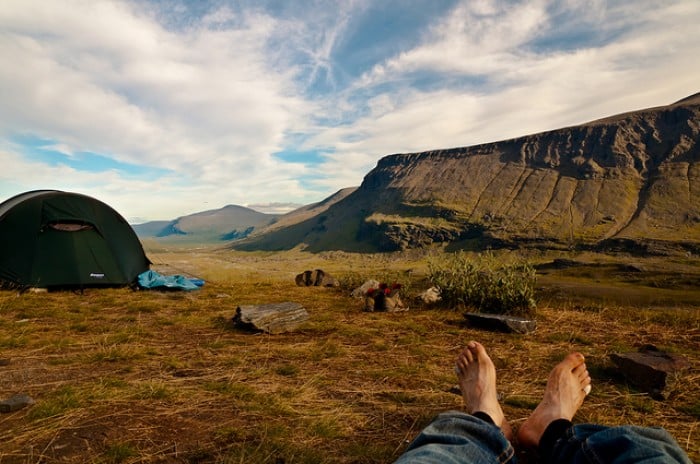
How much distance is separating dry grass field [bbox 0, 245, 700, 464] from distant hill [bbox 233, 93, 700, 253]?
113 meters

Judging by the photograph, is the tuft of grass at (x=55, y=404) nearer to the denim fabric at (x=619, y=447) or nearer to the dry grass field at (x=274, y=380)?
the dry grass field at (x=274, y=380)

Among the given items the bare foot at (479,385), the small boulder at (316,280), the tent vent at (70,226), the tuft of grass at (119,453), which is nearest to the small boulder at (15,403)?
the tuft of grass at (119,453)

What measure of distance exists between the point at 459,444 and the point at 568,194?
Result: 15323 cm

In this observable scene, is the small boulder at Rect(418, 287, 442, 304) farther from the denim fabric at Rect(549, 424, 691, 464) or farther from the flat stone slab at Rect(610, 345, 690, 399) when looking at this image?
the denim fabric at Rect(549, 424, 691, 464)

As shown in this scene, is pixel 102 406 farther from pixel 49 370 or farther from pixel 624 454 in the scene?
pixel 624 454

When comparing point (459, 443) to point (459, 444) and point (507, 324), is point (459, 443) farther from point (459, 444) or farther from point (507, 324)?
point (507, 324)

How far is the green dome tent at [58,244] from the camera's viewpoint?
374 inches

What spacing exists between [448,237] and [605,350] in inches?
5396

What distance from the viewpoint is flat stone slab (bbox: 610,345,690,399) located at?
369 centimetres

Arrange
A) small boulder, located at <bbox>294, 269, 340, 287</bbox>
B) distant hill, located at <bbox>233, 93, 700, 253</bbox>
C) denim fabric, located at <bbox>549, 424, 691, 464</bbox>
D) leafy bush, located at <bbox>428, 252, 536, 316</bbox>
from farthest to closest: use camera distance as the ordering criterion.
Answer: distant hill, located at <bbox>233, 93, 700, 253</bbox> < small boulder, located at <bbox>294, 269, 340, 287</bbox> < leafy bush, located at <bbox>428, 252, 536, 316</bbox> < denim fabric, located at <bbox>549, 424, 691, 464</bbox>

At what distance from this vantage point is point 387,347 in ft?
17.6

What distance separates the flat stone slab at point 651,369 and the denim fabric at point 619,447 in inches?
94.5

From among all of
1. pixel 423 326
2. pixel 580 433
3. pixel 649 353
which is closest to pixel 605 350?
pixel 649 353

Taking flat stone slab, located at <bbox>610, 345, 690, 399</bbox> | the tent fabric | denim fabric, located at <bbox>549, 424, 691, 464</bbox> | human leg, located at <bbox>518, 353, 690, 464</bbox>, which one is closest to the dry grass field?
flat stone slab, located at <bbox>610, 345, 690, 399</bbox>
